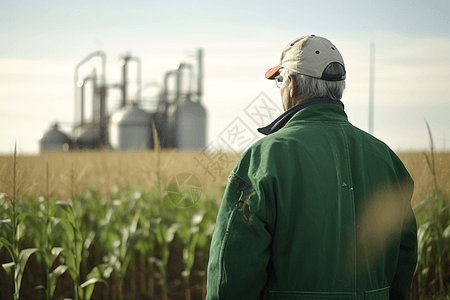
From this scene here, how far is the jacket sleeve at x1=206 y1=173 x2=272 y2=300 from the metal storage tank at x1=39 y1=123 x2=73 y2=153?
21.8 m

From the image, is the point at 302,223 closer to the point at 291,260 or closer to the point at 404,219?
the point at 291,260

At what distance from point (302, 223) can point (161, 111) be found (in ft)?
59.2

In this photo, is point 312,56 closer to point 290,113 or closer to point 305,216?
point 290,113

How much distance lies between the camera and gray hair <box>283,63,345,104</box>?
4.47ft

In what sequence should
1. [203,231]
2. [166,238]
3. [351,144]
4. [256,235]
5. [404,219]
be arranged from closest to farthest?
[256,235] < [351,144] < [404,219] < [166,238] < [203,231]

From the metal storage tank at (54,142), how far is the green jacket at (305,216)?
858 inches

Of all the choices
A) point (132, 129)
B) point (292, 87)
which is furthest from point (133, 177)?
point (132, 129)

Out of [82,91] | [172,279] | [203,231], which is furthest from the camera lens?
[82,91]

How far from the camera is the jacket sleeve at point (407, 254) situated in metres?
1.52

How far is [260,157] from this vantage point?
48.4 inches

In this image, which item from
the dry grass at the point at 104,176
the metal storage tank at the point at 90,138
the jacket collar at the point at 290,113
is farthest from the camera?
the metal storage tank at the point at 90,138

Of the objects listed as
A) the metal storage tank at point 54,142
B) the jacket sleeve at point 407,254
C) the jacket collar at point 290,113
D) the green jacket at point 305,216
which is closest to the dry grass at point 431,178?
the jacket sleeve at point 407,254

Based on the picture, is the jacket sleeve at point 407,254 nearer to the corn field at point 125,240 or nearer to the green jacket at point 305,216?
the green jacket at point 305,216

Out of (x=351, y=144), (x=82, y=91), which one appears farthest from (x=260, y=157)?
(x=82, y=91)
